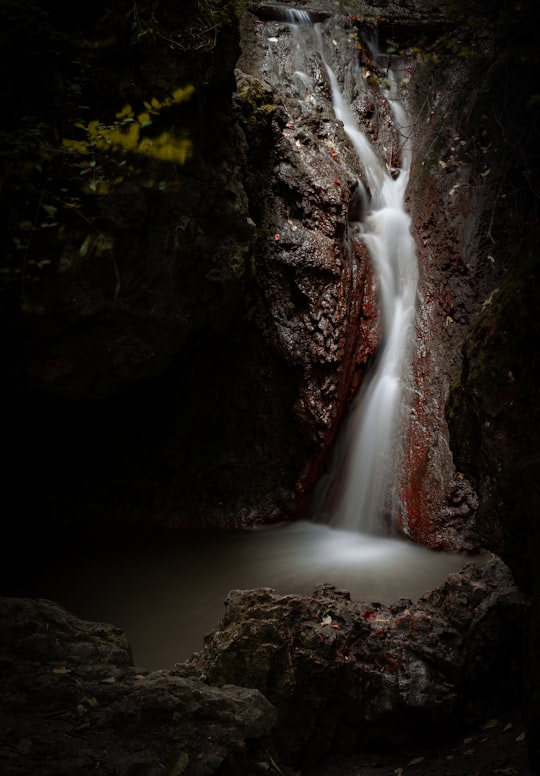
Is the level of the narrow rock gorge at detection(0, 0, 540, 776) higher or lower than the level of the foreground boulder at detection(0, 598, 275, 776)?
higher

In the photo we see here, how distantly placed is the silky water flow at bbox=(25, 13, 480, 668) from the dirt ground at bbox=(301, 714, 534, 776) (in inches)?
70.8

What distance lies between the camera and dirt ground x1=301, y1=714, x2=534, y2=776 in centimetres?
267

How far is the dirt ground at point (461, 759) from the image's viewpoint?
2.67 meters

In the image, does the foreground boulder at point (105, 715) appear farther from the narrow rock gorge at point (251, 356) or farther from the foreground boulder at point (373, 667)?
the foreground boulder at point (373, 667)

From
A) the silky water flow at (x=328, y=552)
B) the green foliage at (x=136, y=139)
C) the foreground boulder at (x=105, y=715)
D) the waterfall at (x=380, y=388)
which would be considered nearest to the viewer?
the foreground boulder at (x=105, y=715)

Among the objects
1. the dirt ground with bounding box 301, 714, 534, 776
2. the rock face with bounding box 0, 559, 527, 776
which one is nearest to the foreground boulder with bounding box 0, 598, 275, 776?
the rock face with bounding box 0, 559, 527, 776

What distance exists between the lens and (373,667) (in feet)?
11.3

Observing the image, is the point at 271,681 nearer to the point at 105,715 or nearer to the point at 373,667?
the point at 373,667

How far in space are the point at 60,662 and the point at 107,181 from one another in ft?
12.0

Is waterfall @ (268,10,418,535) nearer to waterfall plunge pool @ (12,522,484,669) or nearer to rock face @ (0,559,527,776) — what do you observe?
waterfall plunge pool @ (12,522,484,669)

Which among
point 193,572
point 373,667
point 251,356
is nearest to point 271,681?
point 373,667

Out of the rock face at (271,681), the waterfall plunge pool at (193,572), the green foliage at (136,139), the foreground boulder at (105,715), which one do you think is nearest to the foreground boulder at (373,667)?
the rock face at (271,681)

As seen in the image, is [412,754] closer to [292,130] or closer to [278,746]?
[278,746]

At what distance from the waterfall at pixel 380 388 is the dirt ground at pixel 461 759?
3.56m
